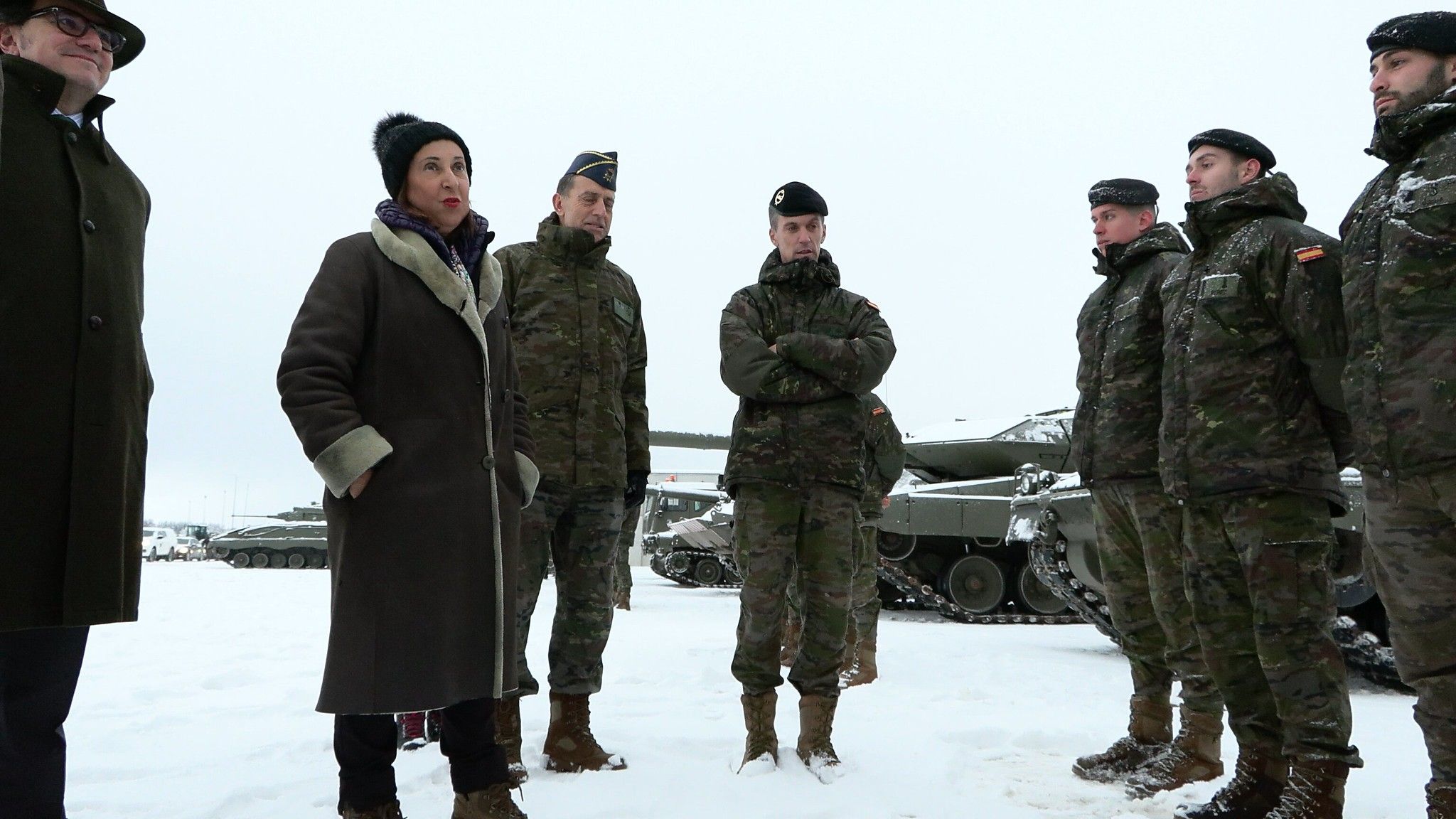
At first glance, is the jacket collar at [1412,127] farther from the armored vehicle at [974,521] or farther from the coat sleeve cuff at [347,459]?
the armored vehicle at [974,521]

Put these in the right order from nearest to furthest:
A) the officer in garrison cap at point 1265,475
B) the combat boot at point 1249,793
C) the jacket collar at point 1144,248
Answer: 1. the officer in garrison cap at point 1265,475
2. the combat boot at point 1249,793
3. the jacket collar at point 1144,248

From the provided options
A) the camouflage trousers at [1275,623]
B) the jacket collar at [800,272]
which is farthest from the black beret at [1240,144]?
the jacket collar at [800,272]

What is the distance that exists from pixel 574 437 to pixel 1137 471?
209 cm

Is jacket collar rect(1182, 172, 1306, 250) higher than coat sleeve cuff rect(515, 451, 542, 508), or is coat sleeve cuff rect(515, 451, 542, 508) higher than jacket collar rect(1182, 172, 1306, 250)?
jacket collar rect(1182, 172, 1306, 250)

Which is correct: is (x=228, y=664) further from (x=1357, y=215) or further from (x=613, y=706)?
(x=1357, y=215)

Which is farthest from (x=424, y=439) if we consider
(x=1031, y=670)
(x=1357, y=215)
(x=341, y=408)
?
Answer: (x=1031, y=670)

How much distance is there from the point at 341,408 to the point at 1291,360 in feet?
8.71

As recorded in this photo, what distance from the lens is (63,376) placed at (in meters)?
2.11

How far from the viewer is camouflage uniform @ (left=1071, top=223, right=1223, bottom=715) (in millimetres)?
3834

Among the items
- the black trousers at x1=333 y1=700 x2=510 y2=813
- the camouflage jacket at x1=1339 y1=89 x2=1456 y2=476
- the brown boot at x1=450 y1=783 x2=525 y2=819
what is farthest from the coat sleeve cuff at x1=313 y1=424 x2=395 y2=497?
the camouflage jacket at x1=1339 y1=89 x2=1456 y2=476

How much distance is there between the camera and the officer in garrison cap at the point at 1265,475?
9.59 feet

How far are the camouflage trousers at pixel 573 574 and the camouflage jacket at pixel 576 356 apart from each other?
99 mm

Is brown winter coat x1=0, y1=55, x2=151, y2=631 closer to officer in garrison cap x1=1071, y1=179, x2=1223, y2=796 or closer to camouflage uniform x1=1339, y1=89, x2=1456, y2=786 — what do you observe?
camouflage uniform x1=1339, y1=89, x2=1456, y2=786

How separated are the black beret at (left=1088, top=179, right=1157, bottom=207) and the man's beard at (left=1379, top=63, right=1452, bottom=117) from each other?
1.67 meters
